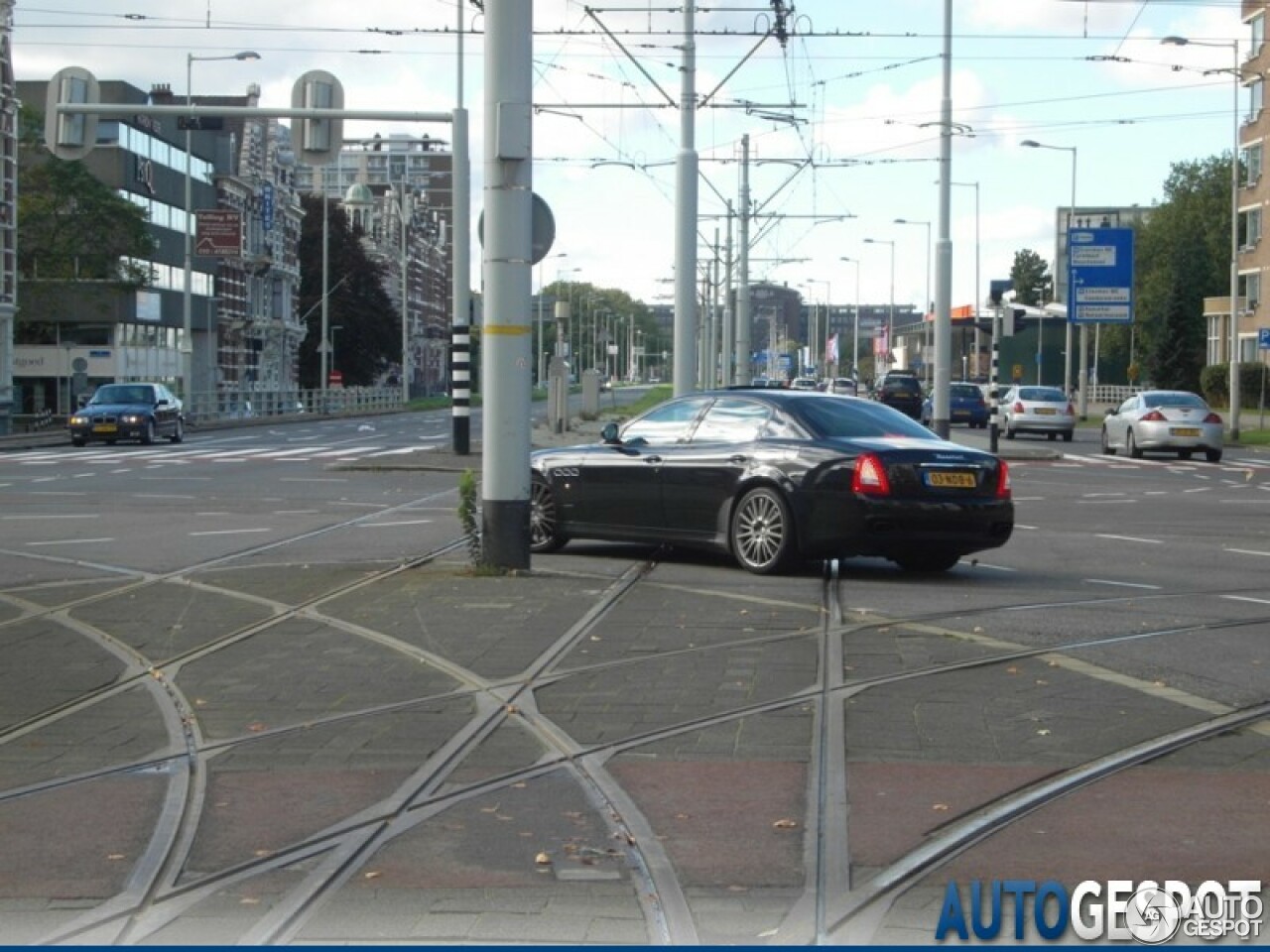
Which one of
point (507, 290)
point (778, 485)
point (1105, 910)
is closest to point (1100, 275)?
point (778, 485)

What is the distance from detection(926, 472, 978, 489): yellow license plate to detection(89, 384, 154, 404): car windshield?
122 ft

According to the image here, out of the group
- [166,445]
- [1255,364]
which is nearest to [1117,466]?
[166,445]

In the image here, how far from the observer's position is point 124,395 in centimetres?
4866

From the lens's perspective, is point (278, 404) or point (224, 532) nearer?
point (224, 532)

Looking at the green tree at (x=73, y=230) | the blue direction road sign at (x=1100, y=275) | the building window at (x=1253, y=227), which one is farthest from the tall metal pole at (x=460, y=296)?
the building window at (x=1253, y=227)

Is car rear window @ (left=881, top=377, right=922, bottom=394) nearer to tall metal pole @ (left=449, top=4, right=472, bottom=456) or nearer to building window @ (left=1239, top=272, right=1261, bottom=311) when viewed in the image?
building window @ (left=1239, top=272, right=1261, bottom=311)

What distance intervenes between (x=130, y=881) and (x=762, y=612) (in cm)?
636

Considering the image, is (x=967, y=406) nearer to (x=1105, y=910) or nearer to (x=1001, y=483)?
(x=1001, y=483)

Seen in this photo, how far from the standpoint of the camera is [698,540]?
14570 millimetres

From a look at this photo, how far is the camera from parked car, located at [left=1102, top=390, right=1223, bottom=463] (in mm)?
39000

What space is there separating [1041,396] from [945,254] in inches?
574

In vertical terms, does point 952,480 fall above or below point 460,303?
below

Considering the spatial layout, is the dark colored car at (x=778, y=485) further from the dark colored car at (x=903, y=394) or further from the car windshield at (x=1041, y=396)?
the dark colored car at (x=903, y=394)

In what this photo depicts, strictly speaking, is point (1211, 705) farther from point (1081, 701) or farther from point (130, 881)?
point (130, 881)
